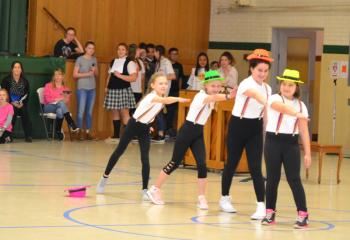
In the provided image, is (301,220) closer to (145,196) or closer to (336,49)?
(145,196)

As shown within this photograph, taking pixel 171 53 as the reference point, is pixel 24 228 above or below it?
below

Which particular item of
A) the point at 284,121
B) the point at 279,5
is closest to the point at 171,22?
the point at 279,5

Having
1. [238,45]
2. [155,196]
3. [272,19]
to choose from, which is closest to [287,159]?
[155,196]

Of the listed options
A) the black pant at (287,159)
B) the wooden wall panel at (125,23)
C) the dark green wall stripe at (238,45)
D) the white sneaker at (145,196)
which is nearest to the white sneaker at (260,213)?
the black pant at (287,159)

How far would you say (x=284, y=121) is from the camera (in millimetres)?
8961

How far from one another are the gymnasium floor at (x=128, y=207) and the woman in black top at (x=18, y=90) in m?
2.55

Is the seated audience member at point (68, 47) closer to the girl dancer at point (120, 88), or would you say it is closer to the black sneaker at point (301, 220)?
the girl dancer at point (120, 88)

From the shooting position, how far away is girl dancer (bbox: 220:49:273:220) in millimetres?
9484

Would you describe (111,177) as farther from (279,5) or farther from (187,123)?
(279,5)

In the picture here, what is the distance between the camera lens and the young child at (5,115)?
1714cm

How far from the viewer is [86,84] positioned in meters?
18.9

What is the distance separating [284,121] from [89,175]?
4.70 meters

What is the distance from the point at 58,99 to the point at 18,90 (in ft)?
3.00

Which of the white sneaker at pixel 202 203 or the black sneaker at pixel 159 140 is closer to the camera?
the white sneaker at pixel 202 203
